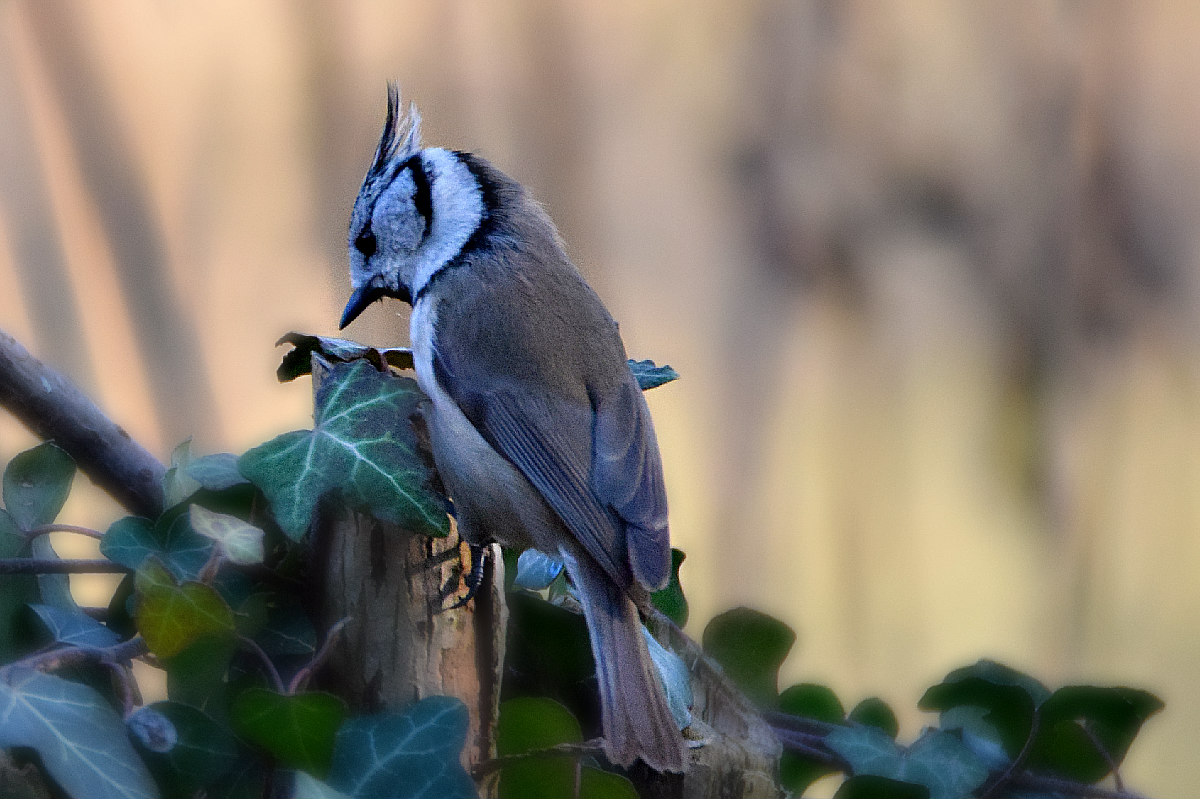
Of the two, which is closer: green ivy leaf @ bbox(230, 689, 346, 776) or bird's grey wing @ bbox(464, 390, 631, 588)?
green ivy leaf @ bbox(230, 689, 346, 776)

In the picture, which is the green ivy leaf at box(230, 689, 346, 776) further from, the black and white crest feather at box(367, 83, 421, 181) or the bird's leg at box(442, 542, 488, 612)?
the black and white crest feather at box(367, 83, 421, 181)

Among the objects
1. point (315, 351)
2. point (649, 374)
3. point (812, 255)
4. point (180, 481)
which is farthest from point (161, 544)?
point (812, 255)

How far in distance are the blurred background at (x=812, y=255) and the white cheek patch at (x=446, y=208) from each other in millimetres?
164

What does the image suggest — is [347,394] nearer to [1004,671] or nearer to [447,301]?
[447,301]

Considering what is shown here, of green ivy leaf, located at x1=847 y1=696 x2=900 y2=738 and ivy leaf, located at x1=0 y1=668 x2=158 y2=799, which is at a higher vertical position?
ivy leaf, located at x1=0 y1=668 x2=158 y2=799

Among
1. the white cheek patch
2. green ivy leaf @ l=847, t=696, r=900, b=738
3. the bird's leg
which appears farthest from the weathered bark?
the white cheek patch

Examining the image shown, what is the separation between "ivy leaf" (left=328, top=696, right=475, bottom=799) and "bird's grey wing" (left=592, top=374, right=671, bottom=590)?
0.21m

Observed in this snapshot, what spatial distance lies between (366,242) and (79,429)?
438mm

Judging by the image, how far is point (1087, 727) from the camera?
2.16 ft

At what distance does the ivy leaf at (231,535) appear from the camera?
538 mm

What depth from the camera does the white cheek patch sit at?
3.28 ft

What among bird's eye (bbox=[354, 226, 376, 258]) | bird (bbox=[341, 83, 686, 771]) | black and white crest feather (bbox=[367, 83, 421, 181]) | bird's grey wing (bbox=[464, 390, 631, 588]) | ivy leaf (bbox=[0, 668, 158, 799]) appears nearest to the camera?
ivy leaf (bbox=[0, 668, 158, 799])

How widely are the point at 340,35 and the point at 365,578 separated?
0.73 m

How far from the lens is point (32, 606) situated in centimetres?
57
